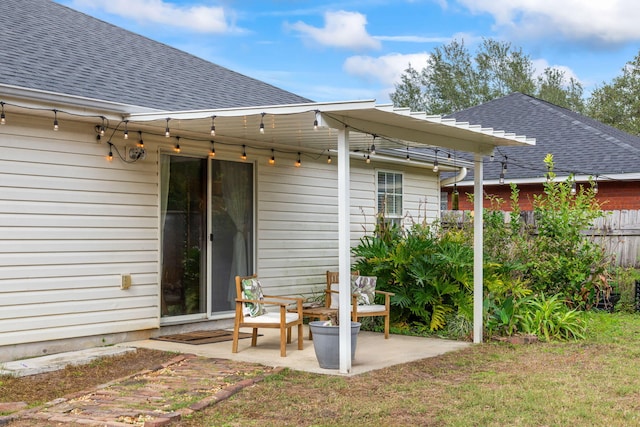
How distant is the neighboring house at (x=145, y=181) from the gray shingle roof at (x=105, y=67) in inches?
1.3

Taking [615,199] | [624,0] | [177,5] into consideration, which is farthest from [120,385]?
[624,0]

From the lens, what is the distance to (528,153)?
1673cm

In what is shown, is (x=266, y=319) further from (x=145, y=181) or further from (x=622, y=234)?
(x=622, y=234)

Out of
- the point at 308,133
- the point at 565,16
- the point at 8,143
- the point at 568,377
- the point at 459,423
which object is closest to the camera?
the point at 459,423

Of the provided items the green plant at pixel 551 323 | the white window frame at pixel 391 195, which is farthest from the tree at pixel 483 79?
the green plant at pixel 551 323

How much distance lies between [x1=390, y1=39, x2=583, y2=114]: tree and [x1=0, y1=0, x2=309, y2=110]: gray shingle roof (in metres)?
25.6

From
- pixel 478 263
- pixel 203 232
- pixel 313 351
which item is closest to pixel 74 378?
pixel 313 351

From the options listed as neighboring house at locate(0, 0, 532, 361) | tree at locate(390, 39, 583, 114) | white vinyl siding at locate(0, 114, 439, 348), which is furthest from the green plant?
tree at locate(390, 39, 583, 114)

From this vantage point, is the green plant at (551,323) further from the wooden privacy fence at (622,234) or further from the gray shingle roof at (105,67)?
the gray shingle roof at (105,67)

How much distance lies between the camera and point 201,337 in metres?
8.11

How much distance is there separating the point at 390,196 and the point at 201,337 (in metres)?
4.89

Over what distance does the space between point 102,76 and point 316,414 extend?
5.08 m

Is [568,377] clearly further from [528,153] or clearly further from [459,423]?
[528,153]

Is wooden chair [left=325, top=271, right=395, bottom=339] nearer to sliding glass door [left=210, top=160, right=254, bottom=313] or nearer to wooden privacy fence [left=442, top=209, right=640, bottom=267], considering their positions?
sliding glass door [left=210, top=160, right=254, bottom=313]
